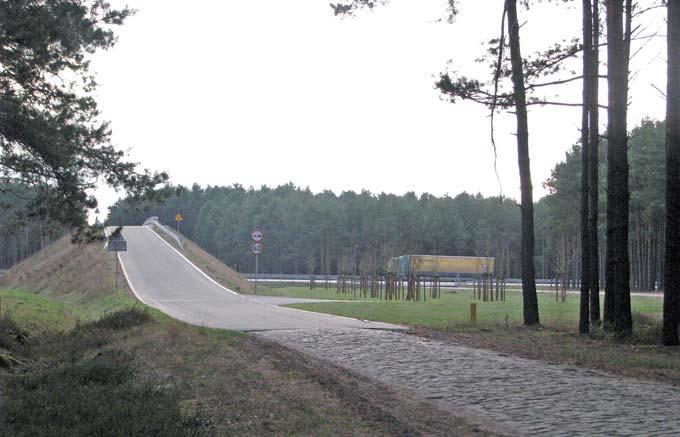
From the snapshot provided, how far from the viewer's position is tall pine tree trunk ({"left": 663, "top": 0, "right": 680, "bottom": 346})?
14.2 m

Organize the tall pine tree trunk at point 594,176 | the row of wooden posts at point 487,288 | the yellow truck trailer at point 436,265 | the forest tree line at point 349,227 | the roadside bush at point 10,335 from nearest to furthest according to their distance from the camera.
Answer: the roadside bush at point 10,335 < the tall pine tree trunk at point 594,176 < the row of wooden posts at point 487,288 < the yellow truck trailer at point 436,265 < the forest tree line at point 349,227

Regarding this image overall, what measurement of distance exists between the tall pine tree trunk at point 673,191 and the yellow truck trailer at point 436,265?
3915 cm

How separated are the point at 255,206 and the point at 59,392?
11528cm

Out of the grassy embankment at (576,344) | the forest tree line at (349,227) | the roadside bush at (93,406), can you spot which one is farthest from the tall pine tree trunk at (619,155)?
the forest tree line at (349,227)

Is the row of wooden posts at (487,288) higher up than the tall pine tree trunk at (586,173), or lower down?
lower down

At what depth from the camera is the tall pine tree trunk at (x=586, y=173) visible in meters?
17.6

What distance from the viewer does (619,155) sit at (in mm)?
15695

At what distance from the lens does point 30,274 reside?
58.7 meters

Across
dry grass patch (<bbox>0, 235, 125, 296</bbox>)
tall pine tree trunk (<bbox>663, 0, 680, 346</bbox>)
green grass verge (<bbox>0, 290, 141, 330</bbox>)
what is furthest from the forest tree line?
tall pine tree trunk (<bbox>663, 0, 680, 346</bbox>)

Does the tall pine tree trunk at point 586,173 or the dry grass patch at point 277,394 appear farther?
the tall pine tree trunk at point 586,173

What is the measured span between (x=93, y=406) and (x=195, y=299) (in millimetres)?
28069

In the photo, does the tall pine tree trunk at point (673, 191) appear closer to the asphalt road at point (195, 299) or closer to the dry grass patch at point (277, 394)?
the dry grass patch at point (277, 394)

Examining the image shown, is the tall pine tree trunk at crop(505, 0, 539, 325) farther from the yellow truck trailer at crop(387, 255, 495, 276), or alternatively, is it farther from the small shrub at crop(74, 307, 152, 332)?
the yellow truck trailer at crop(387, 255, 495, 276)

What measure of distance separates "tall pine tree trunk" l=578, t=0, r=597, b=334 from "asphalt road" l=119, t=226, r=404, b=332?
5040 mm
